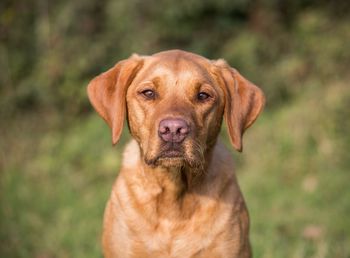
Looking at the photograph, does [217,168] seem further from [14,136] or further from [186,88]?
[14,136]

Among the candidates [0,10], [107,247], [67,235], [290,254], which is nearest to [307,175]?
[290,254]

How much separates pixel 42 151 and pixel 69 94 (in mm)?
1703

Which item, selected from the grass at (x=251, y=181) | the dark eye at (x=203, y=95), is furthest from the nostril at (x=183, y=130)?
the grass at (x=251, y=181)

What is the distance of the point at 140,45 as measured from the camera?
11992 mm

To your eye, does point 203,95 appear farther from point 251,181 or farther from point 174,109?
point 251,181

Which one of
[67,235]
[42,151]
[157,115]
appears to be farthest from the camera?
[42,151]

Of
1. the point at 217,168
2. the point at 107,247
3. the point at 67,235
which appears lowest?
the point at 67,235

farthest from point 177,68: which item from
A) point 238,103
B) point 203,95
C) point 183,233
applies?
point 183,233

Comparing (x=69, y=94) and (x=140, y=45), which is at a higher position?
(x=140, y=45)

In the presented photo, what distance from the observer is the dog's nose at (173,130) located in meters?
4.22

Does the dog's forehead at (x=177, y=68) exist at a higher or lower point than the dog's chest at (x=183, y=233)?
higher

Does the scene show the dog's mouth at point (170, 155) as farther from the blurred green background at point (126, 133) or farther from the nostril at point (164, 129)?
the blurred green background at point (126, 133)

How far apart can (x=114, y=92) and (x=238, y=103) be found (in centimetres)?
90

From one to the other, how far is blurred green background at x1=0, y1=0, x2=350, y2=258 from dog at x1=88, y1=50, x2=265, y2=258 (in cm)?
167
